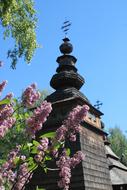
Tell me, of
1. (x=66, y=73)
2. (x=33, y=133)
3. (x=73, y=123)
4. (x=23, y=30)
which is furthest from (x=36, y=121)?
(x=66, y=73)

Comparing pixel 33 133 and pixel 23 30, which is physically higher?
pixel 23 30

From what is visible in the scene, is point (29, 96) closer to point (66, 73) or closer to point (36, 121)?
point (36, 121)

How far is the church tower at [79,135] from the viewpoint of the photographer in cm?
1491

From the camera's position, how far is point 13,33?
12.3 meters

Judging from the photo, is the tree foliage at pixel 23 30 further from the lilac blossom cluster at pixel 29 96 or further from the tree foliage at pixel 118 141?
the tree foliage at pixel 118 141

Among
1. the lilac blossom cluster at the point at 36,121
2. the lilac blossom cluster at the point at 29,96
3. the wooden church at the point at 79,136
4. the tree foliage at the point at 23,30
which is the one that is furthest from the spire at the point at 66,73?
the lilac blossom cluster at the point at 36,121

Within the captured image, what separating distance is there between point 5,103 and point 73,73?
17.7 metres

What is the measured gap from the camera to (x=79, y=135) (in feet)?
50.7

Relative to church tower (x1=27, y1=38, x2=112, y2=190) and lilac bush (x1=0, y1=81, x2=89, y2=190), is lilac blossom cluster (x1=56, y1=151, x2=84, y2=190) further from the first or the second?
church tower (x1=27, y1=38, x2=112, y2=190)

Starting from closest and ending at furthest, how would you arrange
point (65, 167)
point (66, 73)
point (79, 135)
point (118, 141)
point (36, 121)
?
point (36, 121) < point (65, 167) < point (79, 135) < point (66, 73) < point (118, 141)

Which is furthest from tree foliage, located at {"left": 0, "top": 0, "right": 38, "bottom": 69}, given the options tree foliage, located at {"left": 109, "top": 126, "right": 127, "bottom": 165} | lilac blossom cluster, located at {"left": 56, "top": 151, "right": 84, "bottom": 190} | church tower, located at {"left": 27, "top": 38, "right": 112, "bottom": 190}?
tree foliage, located at {"left": 109, "top": 126, "right": 127, "bottom": 165}

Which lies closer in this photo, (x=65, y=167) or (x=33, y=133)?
(x=33, y=133)

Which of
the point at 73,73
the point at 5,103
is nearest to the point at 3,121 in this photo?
the point at 5,103

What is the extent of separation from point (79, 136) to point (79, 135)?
5 cm
